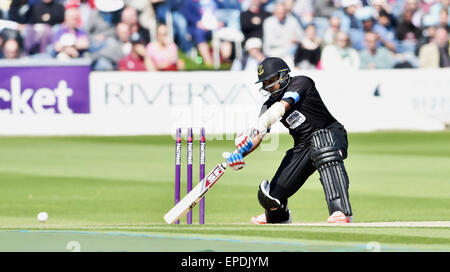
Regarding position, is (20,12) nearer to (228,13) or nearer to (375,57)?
(228,13)

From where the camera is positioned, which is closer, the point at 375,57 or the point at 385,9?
the point at 375,57

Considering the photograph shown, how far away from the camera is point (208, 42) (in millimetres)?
22797

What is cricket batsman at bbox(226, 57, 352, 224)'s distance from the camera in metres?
10.6

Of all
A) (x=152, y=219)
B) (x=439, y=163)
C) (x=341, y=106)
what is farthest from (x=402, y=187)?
(x=341, y=106)

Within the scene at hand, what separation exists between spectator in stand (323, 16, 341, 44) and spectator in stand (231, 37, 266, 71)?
1767 mm

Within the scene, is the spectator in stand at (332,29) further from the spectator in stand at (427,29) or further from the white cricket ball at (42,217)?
the white cricket ball at (42,217)

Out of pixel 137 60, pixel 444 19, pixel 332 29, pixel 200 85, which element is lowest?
pixel 200 85

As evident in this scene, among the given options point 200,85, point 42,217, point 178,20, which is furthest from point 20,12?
point 42,217

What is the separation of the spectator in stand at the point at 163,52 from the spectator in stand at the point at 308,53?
8.17 ft

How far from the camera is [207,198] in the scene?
14.8m

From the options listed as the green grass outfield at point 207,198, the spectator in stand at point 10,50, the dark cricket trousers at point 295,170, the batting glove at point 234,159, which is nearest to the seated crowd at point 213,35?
the spectator in stand at point 10,50

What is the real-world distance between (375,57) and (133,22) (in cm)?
515
